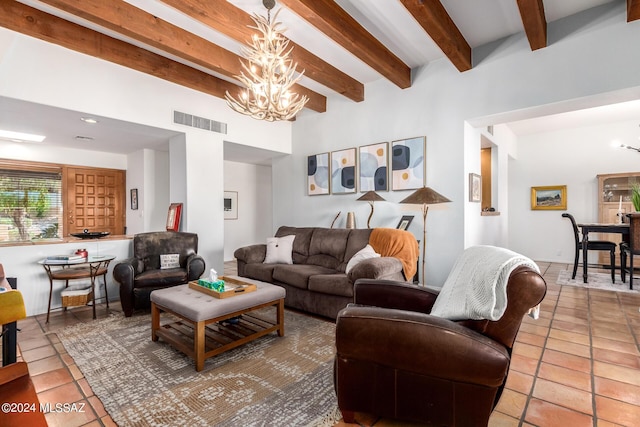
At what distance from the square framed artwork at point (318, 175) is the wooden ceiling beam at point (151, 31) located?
2.03m

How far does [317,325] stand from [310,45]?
10.4 ft

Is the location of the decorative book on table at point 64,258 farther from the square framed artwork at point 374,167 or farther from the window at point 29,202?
the square framed artwork at point 374,167

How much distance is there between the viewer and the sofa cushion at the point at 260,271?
3679mm

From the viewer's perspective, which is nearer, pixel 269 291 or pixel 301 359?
pixel 301 359

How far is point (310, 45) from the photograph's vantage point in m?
3.62

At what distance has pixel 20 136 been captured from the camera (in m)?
4.77

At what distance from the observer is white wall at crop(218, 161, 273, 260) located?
7.13 m

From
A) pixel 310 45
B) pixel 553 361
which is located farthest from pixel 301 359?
pixel 310 45

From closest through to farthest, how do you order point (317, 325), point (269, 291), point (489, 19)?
point (269, 291)
point (317, 325)
point (489, 19)

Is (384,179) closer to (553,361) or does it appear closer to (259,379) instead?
(553,361)

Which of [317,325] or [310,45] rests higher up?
[310,45]

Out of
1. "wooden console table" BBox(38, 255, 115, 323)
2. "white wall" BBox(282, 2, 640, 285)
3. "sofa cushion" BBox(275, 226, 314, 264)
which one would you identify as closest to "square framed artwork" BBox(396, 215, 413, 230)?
"white wall" BBox(282, 2, 640, 285)

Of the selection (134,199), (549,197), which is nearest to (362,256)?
(134,199)

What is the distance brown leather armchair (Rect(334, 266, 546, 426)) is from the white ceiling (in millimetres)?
2882
